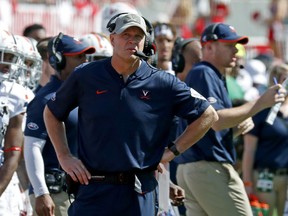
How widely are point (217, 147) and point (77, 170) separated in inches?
90.5

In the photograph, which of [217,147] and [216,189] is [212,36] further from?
[216,189]

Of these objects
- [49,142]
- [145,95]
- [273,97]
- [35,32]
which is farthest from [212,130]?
[35,32]

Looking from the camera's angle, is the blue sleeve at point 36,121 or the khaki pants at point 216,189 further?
the khaki pants at point 216,189

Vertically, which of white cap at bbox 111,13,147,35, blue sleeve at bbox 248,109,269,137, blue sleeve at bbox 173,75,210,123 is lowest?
blue sleeve at bbox 248,109,269,137

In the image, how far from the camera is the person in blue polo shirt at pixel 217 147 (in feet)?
27.0

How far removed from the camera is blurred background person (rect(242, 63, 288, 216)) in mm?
11422

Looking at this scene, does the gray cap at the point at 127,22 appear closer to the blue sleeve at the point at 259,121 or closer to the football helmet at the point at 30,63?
the football helmet at the point at 30,63

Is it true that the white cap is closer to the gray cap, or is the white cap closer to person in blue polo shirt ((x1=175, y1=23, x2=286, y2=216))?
the gray cap

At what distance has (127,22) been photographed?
6410 millimetres

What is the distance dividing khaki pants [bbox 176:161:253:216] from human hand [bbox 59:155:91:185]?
2.18 metres

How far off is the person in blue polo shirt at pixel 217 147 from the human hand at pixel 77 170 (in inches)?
74.8

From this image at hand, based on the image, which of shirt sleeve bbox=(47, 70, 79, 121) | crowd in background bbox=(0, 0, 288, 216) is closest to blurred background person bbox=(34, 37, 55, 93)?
crowd in background bbox=(0, 0, 288, 216)

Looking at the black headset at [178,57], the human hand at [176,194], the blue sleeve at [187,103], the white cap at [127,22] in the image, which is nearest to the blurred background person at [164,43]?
the black headset at [178,57]

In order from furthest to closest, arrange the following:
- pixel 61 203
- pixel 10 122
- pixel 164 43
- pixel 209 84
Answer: pixel 164 43 < pixel 209 84 < pixel 61 203 < pixel 10 122
